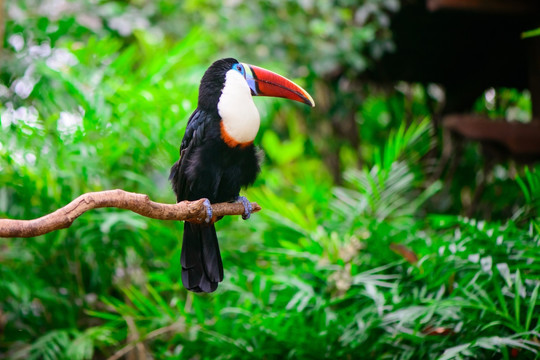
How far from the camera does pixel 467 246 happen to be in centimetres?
271

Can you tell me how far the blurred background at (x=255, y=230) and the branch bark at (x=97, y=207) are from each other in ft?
3.82

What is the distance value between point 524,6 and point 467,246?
1461mm

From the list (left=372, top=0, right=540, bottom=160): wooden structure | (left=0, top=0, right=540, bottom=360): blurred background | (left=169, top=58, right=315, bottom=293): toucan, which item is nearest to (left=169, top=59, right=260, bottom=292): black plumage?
(left=169, top=58, right=315, bottom=293): toucan

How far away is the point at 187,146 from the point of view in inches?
66.2

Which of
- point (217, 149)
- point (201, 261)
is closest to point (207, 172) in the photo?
point (217, 149)

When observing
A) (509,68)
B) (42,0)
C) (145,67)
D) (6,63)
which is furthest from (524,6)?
(42,0)

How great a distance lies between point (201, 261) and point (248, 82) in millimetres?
485

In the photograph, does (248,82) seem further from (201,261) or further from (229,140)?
(201,261)

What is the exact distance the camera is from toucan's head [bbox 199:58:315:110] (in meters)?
Result: 1.46

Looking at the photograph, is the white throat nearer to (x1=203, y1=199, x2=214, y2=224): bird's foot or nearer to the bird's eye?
the bird's eye

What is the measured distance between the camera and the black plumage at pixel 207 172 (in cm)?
150

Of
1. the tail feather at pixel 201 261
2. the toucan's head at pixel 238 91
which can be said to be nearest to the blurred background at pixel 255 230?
the tail feather at pixel 201 261

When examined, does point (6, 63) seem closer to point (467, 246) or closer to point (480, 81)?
point (467, 246)

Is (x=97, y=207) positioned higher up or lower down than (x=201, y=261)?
higher up
